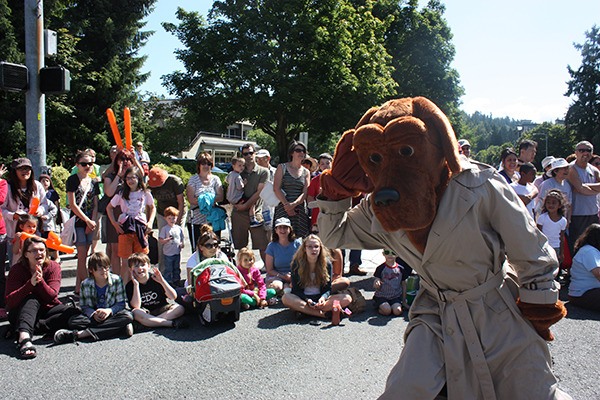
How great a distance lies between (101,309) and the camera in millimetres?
5238

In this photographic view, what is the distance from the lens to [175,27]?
25.6 m

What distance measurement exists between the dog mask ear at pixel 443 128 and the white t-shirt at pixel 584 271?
4.80m

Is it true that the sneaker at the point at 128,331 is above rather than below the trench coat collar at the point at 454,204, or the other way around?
below

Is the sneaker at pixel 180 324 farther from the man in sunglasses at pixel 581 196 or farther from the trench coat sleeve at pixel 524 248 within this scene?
the man in sunglasses at pixel 581 196

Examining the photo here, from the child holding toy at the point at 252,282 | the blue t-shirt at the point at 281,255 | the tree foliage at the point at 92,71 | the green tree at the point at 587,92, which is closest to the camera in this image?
the child holding toy at the point at 252,282

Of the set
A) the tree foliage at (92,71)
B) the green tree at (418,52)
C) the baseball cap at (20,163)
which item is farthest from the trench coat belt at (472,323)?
the green tree at (418,52)

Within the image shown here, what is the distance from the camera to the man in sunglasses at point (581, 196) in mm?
7357

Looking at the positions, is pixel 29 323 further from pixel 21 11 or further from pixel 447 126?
pixel 21 11

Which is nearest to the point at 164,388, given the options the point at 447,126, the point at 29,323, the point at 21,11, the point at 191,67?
the point at 29,323

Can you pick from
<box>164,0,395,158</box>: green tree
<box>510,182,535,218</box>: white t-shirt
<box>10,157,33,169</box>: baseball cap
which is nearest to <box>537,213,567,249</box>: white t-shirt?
<box>510,182,535,218</box>: white t-shirt

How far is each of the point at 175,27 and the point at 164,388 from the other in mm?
24373

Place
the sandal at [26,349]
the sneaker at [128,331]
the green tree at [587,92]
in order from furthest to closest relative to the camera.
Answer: the green tree at [587,92] → the sneaker at [128,331] → the sandal at [26,349]

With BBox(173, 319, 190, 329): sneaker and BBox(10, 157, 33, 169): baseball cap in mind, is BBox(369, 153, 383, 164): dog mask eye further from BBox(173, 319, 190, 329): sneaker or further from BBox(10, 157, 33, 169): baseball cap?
BBox(10, 157, 33, 169): baseball cap

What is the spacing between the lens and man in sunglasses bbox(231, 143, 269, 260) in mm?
7422
